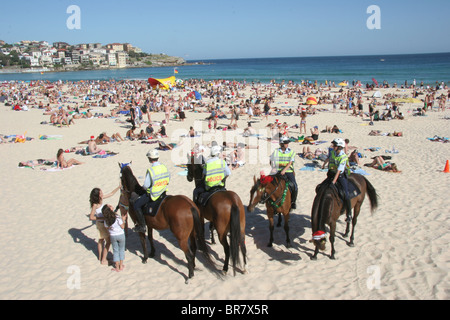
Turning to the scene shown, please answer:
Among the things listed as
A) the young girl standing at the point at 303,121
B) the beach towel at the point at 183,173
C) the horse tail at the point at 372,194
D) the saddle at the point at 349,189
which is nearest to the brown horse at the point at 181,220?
the saddle at the point at 349,189

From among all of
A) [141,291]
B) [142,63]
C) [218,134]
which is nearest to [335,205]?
[141,291]

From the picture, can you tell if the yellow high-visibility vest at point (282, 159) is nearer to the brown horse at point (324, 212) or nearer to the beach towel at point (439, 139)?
the brown horse at point (324, 212)

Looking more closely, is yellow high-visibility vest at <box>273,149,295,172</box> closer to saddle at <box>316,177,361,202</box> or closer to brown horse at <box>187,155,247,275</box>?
saddle at <box>316,177,361,202</box>

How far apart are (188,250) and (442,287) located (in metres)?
4.30

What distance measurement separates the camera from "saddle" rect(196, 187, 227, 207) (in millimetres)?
6050

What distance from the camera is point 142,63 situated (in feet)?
567

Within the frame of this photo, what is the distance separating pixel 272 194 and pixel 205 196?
1.34 meters

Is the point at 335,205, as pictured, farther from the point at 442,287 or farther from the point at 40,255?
the point at 40,255

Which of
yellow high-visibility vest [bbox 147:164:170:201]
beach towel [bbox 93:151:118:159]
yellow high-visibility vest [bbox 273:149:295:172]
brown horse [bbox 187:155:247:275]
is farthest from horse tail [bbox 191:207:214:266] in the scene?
beach towel [bbox 93:151:118:159]

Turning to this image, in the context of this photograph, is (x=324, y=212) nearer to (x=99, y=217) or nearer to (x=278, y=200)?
(x=278, y=200)

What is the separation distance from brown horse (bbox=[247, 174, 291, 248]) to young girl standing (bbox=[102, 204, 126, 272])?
2459 millimetres

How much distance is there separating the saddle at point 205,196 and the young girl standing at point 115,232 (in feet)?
5.11

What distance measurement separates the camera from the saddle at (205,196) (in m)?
6.05
